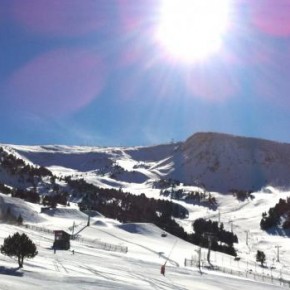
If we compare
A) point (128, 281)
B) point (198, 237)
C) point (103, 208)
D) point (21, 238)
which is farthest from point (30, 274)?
point (103, 208)

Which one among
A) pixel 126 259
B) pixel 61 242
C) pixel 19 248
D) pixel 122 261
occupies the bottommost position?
pixel 19 248

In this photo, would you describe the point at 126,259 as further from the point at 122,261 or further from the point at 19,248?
the point at 19,248

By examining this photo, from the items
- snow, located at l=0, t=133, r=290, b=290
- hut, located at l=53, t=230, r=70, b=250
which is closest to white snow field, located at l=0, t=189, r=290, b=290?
snow, located at l=0, t=133, r=290, b=290

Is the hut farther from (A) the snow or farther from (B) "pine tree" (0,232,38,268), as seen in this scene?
(B) "pine tree" (0,232,38,268)

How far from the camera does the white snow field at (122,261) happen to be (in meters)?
36.4

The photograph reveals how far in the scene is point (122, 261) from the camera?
60.1 m

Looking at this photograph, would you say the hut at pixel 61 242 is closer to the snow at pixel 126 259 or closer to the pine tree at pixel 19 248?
the snow at pixel 126 259

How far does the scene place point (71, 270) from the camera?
1674 inches

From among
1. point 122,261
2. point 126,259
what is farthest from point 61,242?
point 122,261

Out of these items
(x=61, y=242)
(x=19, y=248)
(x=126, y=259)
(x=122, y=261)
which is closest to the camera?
(x=19, y=248)

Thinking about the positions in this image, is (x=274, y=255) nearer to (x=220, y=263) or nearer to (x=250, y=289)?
(x=220, y=263)

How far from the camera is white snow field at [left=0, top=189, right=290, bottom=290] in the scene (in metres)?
36.4

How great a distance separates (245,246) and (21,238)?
118665mm

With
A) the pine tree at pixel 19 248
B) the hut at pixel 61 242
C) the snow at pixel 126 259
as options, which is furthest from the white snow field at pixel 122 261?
the hut at pixel 61 242
